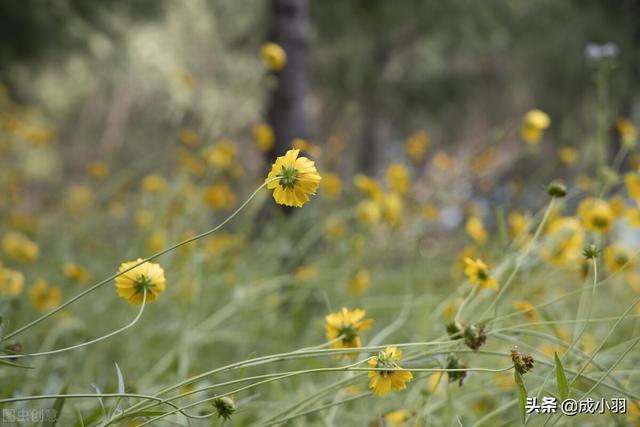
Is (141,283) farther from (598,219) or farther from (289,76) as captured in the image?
(289,76)

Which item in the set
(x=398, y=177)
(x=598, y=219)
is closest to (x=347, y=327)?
(x=598, y=219)

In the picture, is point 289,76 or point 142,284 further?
point 289,76

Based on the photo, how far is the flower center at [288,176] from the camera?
58 centimetres

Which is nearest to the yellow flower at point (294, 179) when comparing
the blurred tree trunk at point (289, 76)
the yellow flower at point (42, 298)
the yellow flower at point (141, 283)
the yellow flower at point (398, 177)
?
the yellow flower at point (141, 283)

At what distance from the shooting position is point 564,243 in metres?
1.16

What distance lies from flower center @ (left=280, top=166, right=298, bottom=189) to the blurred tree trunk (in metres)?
1.42

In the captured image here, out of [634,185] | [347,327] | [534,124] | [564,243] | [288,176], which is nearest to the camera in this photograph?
[288,176]

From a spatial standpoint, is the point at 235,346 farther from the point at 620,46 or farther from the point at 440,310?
the point at 620,46

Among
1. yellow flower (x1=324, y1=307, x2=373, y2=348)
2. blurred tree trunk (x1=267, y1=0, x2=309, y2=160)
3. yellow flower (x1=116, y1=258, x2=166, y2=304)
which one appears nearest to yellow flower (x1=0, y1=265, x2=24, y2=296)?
yellow flower (x1=116, y1=258, x2=166, y2=304)

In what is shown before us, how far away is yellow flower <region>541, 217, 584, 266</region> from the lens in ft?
3.89

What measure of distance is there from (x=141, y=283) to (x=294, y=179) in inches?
8.3

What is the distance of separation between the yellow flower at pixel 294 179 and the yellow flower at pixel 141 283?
17 centimetres

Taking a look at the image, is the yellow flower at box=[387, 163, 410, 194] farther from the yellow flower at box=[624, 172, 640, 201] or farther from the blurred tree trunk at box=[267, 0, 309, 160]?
the yellow flower at box=[624, 172, 640, 201]

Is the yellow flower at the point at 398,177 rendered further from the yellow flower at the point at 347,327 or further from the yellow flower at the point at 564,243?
the yellow flower at the point at 347,327
